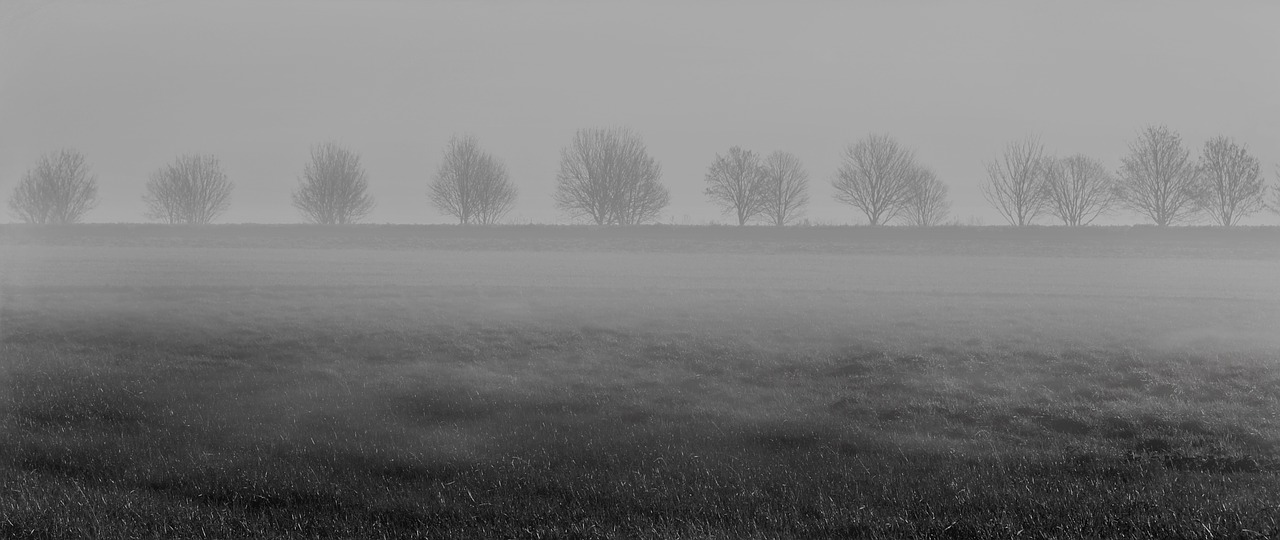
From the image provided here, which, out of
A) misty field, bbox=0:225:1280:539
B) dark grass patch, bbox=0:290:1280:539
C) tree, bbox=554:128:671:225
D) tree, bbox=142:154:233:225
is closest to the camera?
dark grass patch, bbox=0:290:1280:539

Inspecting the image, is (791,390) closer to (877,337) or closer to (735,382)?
(735,382)

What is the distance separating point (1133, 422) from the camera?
368 inches

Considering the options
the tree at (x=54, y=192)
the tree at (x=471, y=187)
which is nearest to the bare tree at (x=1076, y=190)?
the tree at (x=471, y=187)

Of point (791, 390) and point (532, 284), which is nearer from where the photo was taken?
point (791, 390)

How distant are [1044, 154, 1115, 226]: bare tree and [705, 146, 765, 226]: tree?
14022mm

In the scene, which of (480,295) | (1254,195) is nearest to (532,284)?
(480,295)

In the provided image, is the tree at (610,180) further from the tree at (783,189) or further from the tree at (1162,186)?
the tree at (1162,186)

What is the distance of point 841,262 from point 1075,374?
28.2 metres

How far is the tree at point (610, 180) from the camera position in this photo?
23359 mm

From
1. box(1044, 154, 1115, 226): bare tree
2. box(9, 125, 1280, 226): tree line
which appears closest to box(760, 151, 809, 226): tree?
box(9, 125, 1280, 226): tree line

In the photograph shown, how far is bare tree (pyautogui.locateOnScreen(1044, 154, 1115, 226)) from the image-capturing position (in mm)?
42656

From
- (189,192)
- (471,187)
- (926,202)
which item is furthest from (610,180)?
(926,202)

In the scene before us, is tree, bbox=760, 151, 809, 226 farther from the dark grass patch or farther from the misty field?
the dark grass patch

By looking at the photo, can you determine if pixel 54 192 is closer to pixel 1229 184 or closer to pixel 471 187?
pixel 471 187
